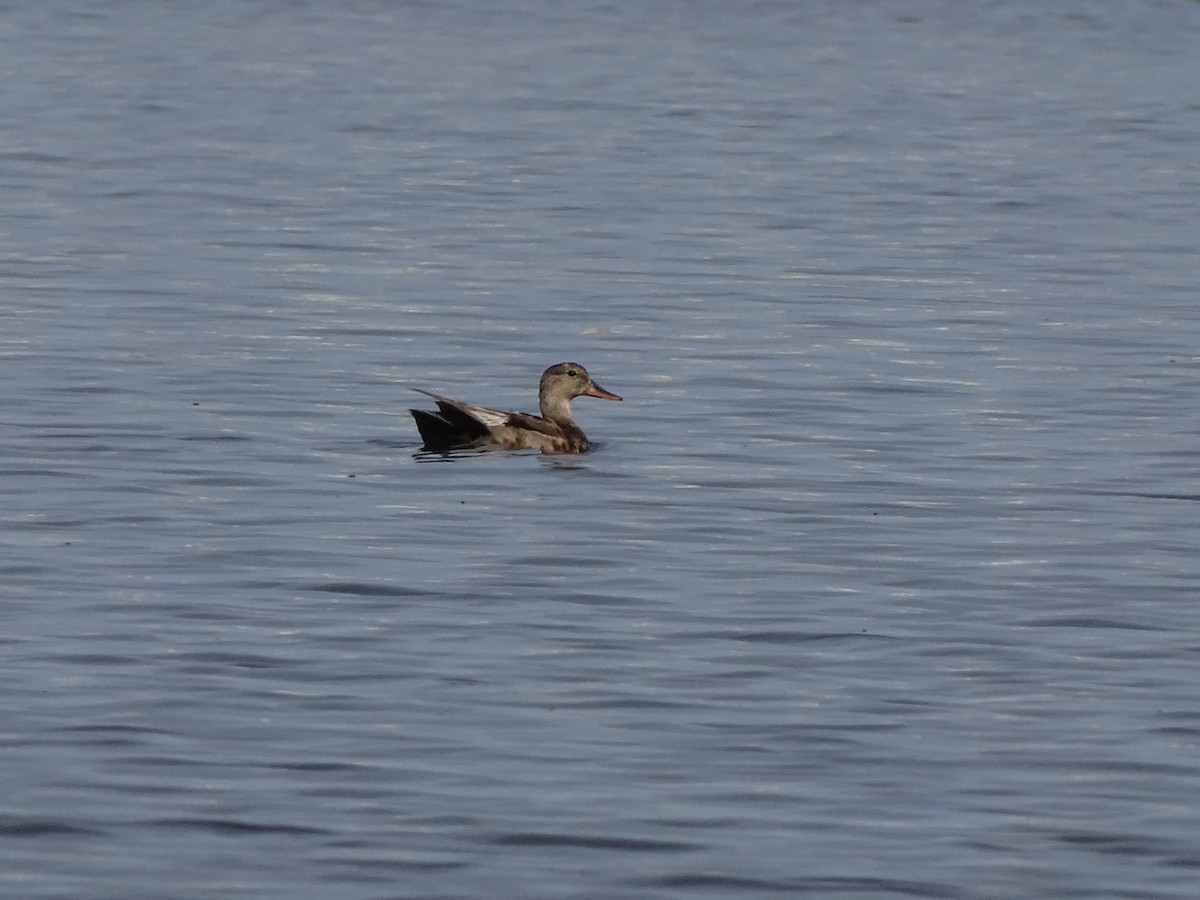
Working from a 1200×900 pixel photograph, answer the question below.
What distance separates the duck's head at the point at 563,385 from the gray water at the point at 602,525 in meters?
0.37

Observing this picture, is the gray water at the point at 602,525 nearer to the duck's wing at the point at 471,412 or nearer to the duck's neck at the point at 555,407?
the duck's wing at the point at 471,412

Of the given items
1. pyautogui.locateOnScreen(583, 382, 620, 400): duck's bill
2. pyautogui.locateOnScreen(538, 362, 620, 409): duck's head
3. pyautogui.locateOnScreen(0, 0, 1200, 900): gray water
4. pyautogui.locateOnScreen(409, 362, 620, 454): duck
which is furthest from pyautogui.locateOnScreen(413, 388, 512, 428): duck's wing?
pyautogui.locateOnScreen(583, 382, 620, 400): duck's bill

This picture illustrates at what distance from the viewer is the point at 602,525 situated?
42.6 ft

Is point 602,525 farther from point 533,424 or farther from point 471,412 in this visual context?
point 533,424

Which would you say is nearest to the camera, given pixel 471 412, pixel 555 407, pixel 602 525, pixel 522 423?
pixel 602 525

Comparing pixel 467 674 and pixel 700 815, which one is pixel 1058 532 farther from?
pixel 700 815

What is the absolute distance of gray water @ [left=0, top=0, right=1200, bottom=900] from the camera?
26.8 ft

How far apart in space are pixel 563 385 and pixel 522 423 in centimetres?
70

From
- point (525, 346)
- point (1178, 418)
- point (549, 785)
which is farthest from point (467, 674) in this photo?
point (525, 346)

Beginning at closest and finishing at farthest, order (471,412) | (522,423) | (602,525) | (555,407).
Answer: (602,525) < (471,412) < (522,423) < (555,407)

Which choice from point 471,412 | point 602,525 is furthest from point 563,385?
point 602,525

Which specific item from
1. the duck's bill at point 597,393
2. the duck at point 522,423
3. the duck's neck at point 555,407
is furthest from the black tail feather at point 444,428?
the duck's bill at point 597,393

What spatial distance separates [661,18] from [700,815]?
41.3 m

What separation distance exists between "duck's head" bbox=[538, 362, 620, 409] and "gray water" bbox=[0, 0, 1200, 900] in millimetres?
368
